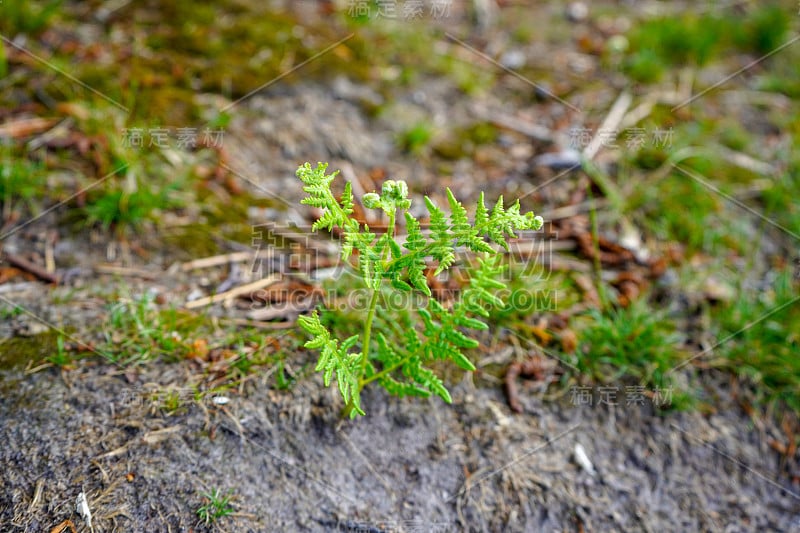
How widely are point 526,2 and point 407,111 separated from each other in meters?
2.08

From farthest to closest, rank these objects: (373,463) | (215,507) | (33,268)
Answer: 1. (33,268)
2. (373,463)
3. (215,507)

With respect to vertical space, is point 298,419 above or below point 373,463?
above

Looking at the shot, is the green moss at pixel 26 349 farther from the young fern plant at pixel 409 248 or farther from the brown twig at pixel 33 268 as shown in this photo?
the young fern plant at pixel 409 248

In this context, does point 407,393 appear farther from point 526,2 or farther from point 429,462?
point 526,2

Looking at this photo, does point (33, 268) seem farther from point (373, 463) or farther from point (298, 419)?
point (373, 463)

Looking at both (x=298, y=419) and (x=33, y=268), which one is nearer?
(x=298, y=419)

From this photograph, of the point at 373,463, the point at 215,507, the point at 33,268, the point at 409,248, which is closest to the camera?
the point at 409,248

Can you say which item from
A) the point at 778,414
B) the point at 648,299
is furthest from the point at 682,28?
the point at 778,414

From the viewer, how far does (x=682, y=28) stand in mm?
4820

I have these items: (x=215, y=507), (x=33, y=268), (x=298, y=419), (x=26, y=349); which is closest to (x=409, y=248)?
(x=298, y=419)

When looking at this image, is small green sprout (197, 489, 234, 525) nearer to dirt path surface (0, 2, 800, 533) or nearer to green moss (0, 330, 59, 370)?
dirt path surface (0, 2, 800, 533)

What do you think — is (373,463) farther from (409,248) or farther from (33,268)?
(33,268)

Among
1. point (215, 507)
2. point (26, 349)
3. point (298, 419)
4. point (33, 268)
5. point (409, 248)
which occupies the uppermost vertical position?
point (409, 248)

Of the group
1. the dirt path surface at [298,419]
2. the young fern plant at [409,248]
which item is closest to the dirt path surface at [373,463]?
the dirt path surface at [298,419]
